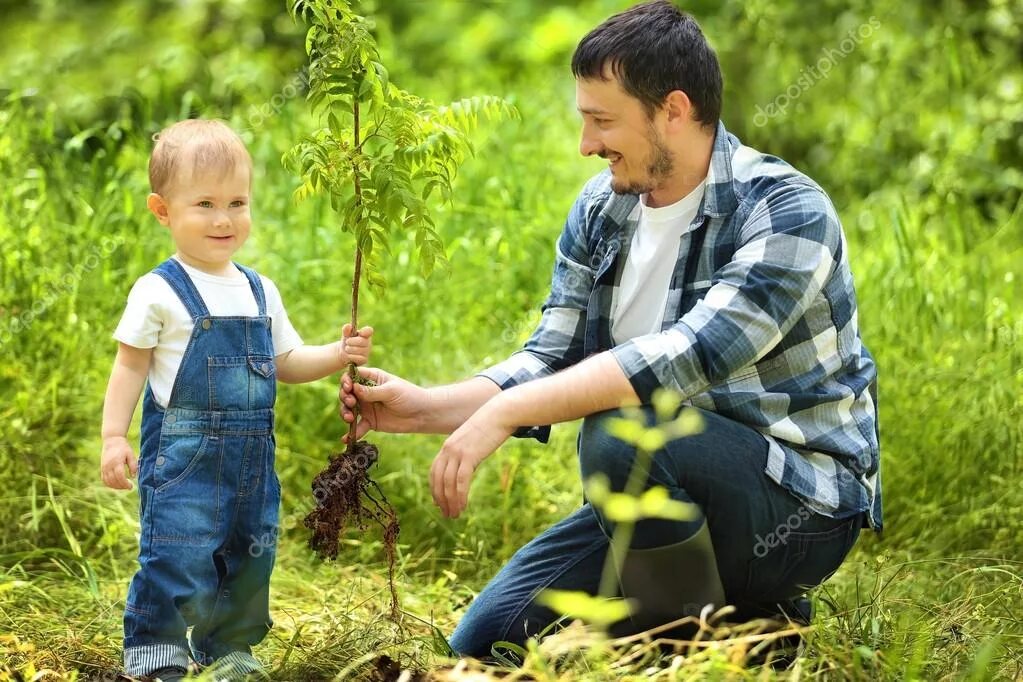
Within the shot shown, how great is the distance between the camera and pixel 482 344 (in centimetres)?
409

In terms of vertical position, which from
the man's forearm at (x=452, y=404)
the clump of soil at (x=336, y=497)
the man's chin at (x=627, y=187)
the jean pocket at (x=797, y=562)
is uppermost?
the man's chin at (x=627, y=187)

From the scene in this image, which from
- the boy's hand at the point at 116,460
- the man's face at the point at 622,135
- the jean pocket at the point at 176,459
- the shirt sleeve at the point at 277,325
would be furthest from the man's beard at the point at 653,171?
the boy's hand at the point at 116,460

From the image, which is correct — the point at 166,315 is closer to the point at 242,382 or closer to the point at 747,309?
the point at 242,382

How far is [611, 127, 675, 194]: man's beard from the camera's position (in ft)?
8.47

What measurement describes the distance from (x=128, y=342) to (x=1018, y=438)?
7.99 feet

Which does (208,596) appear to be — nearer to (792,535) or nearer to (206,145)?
(206,145)

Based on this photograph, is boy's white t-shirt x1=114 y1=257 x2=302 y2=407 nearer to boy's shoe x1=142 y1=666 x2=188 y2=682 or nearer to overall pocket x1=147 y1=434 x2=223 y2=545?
overall pocket x1=147 y1=434 x2=223 y2=545

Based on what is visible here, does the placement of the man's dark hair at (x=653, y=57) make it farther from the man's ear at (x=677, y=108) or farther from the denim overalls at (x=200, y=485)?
the denim overalls at (x=200, y=485)

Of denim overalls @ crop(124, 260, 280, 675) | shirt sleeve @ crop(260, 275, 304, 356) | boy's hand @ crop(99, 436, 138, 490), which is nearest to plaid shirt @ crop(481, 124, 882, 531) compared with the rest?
shirt sleeve @ crop(260, 275, 304, 356)

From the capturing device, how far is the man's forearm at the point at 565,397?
7.75 ft

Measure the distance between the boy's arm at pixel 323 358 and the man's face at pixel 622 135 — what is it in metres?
0.60

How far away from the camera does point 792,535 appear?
2.48 m

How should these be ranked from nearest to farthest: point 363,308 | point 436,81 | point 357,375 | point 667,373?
1. point 667,373
2. point 357,375
3. point 363,308
4. point 436,81

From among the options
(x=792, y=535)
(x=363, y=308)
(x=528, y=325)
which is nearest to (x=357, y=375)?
(x=792, y=535)
